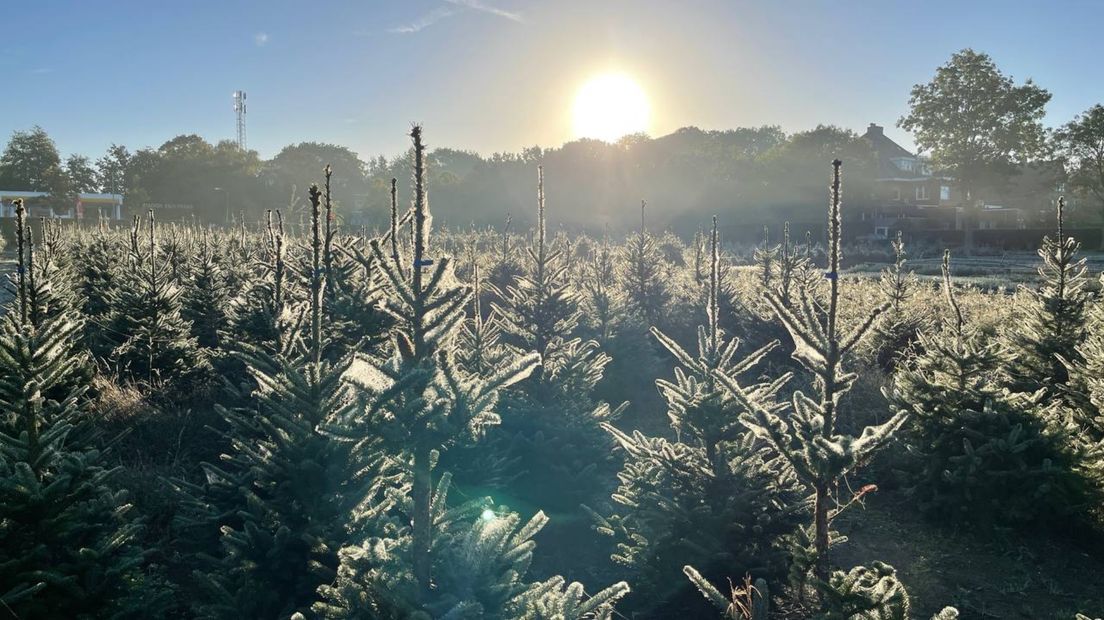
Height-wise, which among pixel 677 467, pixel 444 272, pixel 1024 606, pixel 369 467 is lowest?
pixel 1024 606

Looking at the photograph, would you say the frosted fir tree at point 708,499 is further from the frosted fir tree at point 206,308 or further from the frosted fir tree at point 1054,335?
the frosted fir tree at point 206,308

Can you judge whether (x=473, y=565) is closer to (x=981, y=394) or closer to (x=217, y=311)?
(x=981, y=394)

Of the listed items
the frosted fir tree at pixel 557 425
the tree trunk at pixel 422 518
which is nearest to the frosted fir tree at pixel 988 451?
the frosted fir tree at pixel 557 425

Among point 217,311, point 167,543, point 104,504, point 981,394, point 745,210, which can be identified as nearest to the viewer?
Answer: point 104,504

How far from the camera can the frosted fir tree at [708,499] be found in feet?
16.8

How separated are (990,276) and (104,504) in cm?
3204

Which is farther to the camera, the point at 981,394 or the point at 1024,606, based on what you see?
the point at 981,394

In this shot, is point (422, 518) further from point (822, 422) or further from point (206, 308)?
point (206, 308)

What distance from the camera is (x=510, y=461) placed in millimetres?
7051

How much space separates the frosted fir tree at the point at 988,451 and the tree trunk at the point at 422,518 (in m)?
6.01

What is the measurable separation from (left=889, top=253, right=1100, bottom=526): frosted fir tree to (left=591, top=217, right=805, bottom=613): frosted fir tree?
2.84m

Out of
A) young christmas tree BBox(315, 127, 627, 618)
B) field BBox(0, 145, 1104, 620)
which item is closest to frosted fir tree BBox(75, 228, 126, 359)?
field BBox(0, 145, 1104, 620)

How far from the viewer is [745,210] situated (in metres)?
60.2

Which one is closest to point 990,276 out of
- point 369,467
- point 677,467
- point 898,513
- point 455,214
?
point 898,513
